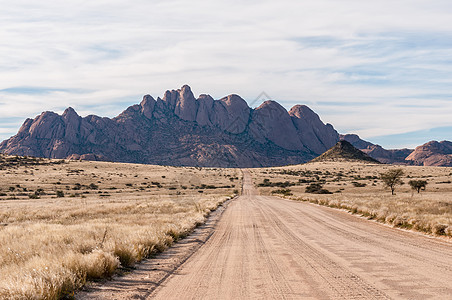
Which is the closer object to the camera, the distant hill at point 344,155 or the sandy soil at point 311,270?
the sandy soil at point 311,270

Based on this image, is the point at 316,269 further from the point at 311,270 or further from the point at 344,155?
the point at 344,155

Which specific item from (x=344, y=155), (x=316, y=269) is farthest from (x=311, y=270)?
(x=344, y=155)

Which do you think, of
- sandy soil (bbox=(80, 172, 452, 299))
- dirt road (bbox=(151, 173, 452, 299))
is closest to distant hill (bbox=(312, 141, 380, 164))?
dirt road (bbox=(151, 173, 452, 299))

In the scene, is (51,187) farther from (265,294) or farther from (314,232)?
(265,294)

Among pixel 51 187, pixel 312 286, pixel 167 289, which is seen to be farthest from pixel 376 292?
pixel 51 187

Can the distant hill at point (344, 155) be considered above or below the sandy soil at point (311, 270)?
above

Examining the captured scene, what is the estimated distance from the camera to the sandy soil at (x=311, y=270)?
22.4 feet

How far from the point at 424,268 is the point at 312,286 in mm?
3529

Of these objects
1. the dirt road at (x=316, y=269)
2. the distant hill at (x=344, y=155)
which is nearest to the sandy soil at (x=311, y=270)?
the dirt road at (x=316, y=269)

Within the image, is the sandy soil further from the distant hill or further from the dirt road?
the distant hill

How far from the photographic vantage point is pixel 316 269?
8.73 meters

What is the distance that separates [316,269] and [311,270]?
0.17m

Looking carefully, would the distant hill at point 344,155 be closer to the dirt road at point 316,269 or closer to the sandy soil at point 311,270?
the dirt road at point 316,269

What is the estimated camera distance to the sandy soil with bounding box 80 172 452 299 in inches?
268
